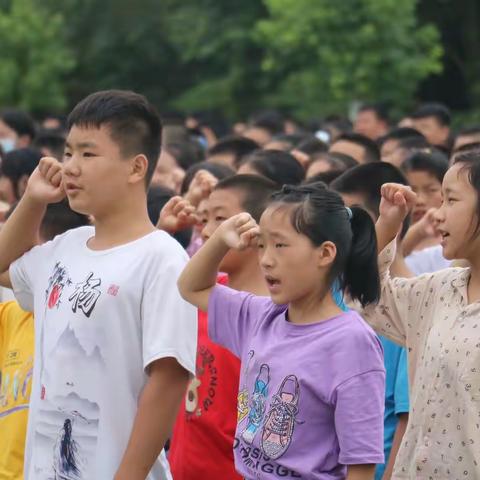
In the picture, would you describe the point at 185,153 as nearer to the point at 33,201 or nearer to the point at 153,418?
the point at 33,201

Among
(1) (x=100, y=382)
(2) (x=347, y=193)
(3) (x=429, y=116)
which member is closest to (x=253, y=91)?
(3) (x=429, y=116)

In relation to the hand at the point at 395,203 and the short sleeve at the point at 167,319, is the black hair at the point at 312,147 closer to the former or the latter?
the hand at the point at 395,203

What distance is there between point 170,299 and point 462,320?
82cm

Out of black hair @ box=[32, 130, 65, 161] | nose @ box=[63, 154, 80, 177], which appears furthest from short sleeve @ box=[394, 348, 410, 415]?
black hair @ box=[32, 130, 65, 161]

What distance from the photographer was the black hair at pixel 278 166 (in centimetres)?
655

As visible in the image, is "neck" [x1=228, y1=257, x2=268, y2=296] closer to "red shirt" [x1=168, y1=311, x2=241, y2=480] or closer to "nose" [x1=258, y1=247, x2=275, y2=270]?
"red shirt" [x1=168, y1=311, x2=241, y2=480]

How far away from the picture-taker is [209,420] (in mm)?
4629

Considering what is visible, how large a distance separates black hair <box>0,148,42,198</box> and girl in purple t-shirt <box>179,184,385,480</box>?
337 cm

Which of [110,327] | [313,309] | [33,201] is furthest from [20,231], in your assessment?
[313,309]

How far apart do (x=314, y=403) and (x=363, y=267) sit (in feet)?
1.47

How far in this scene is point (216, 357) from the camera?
4.70m

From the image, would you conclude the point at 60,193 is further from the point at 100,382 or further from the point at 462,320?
the point at 462,320

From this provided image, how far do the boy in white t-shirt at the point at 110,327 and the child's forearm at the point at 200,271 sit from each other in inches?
1.2

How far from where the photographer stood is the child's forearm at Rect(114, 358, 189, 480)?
3.75 meters
